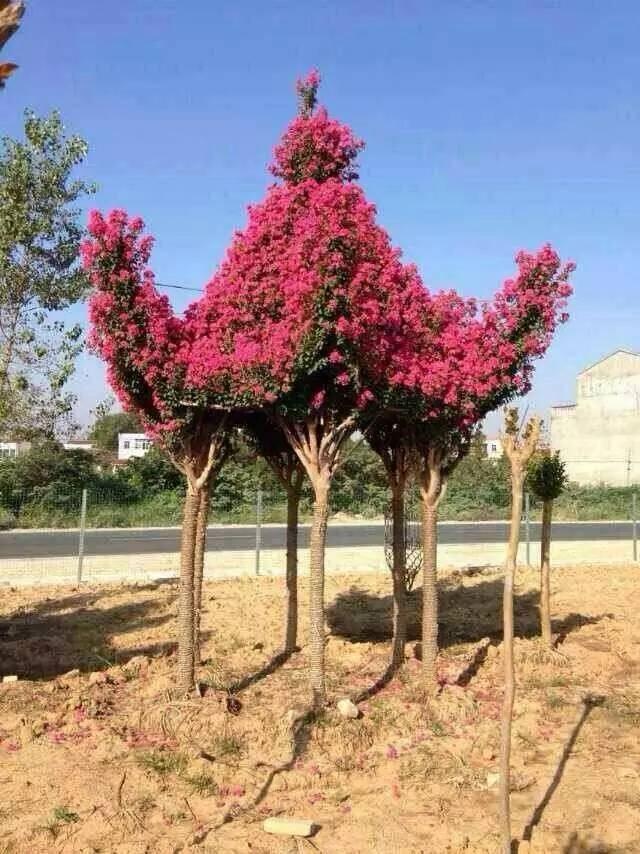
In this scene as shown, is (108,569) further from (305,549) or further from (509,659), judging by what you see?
(509,659)

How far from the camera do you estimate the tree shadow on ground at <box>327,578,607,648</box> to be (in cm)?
1098

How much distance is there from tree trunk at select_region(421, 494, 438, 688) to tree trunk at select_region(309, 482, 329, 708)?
53.2 inches

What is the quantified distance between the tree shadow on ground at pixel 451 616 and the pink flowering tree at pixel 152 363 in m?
3.90

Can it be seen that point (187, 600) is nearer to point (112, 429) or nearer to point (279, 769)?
point (279, 769)

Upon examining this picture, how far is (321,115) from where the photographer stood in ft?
25.6

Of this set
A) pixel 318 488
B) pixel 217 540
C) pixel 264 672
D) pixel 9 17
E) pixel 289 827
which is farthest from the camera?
pixel 217 540

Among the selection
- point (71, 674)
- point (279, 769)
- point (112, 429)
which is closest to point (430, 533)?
point (279, 769)

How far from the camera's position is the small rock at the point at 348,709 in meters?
7.13

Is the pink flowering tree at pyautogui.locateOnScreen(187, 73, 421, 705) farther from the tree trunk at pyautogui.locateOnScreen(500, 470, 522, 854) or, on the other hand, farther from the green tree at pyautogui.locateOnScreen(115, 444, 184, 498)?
the green tree at pyautogui.locateOnScreen(115, 444, 184, 498)

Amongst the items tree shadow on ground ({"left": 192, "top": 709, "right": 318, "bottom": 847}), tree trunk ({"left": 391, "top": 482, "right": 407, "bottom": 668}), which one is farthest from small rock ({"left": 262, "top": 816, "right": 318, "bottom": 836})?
tree trunk ({"left": 391, "top": 482, "right": 407, "bottom": 668})

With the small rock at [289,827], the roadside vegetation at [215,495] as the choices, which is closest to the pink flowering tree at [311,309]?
the small rock at [289,827]

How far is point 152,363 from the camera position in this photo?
723 centimetres

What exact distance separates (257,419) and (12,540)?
59.4ft

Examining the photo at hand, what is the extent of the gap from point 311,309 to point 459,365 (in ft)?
6.55
